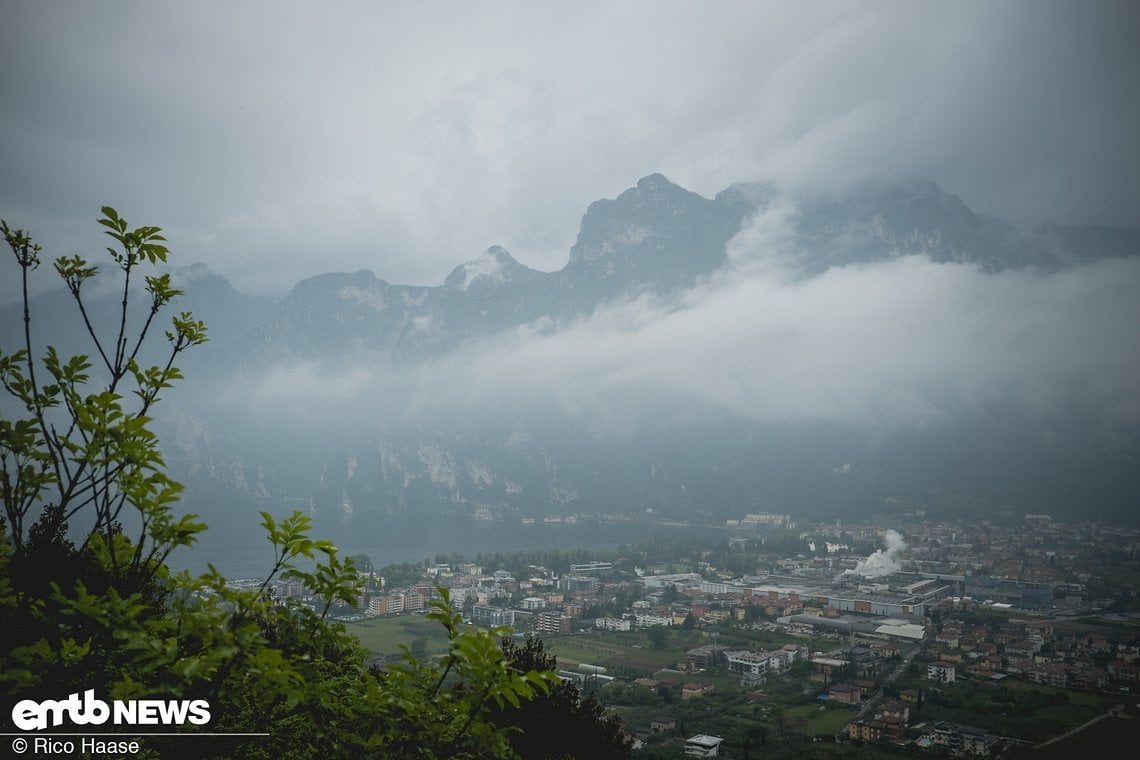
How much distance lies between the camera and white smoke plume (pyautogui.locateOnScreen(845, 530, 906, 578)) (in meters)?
43.9

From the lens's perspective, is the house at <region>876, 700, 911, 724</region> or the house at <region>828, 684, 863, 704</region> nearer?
the house at <region>876, 700, 911, 724</region>

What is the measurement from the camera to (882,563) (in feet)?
149

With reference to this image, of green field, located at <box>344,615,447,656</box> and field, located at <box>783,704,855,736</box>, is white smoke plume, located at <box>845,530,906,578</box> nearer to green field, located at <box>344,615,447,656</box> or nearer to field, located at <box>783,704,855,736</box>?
field, located at <box>783,704,855,736</box>

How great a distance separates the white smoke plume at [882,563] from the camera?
4388 centimetres

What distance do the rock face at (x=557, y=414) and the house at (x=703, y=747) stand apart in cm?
6215

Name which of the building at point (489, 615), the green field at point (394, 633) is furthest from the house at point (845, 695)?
the building at point (489, 615)

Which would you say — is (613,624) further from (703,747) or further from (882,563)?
(882,563)

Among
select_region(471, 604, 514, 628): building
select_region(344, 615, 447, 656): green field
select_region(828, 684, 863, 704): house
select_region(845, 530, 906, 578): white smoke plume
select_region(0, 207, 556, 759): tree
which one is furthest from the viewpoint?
select_region(845, 530, 906, 578): white smoke plume

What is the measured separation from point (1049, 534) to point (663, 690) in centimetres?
4823

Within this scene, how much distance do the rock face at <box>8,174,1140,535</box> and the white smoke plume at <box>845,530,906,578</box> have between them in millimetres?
22230

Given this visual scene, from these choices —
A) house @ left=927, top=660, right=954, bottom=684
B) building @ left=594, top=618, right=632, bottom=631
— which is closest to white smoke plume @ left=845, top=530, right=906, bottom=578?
building @ left=594, top=618, right=632, bottom=631

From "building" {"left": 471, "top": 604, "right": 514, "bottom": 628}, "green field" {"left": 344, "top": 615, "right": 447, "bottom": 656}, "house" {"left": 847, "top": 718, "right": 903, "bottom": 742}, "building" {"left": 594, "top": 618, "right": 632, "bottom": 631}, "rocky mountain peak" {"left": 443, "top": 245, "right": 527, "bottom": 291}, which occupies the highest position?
"rocky mountain peak" {"left": 443, "top": 245, "right": 527, "bottom": 291}

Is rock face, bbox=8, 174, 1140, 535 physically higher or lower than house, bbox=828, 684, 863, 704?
higher

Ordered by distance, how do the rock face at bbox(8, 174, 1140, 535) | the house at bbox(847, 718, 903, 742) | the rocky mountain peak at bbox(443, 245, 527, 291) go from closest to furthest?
the house at bbox(847, 718, 903, 742), the rock face at bbox(8, 174, 1140, 535), the rocky mountain peak at bbox(443, 245, 527, 291)
